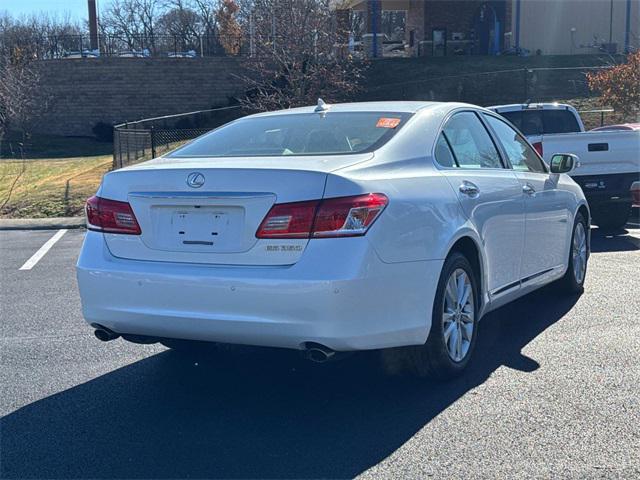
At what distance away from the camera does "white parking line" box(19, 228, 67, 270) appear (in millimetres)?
9984

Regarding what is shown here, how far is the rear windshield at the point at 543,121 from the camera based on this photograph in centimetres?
1242

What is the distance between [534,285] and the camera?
20.7 feet

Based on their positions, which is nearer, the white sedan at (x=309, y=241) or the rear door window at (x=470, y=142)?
the white sedan at (x=309, y=241)

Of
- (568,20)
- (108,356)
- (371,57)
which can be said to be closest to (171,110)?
(371,57)

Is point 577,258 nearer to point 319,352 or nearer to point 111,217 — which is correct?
point 319,352

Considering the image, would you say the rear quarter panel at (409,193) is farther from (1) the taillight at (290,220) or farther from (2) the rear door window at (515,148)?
(2) the rear door window at (515,148)

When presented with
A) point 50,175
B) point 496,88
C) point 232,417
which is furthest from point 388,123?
point 496,88

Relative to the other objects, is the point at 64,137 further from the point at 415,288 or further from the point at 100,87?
the point at 415,288

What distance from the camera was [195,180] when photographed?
176 inches

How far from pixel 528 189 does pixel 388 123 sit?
1.48 m

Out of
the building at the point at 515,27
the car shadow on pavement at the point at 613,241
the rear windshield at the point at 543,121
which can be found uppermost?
the building at the point at 515,27

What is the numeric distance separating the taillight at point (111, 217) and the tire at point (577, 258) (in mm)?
3968

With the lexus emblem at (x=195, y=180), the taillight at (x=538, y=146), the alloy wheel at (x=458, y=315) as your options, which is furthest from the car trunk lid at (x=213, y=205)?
the taillight at (x=538, y=146)

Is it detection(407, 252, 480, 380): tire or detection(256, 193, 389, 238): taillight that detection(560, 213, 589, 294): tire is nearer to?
detection(407, 252, 480, 380): tire
